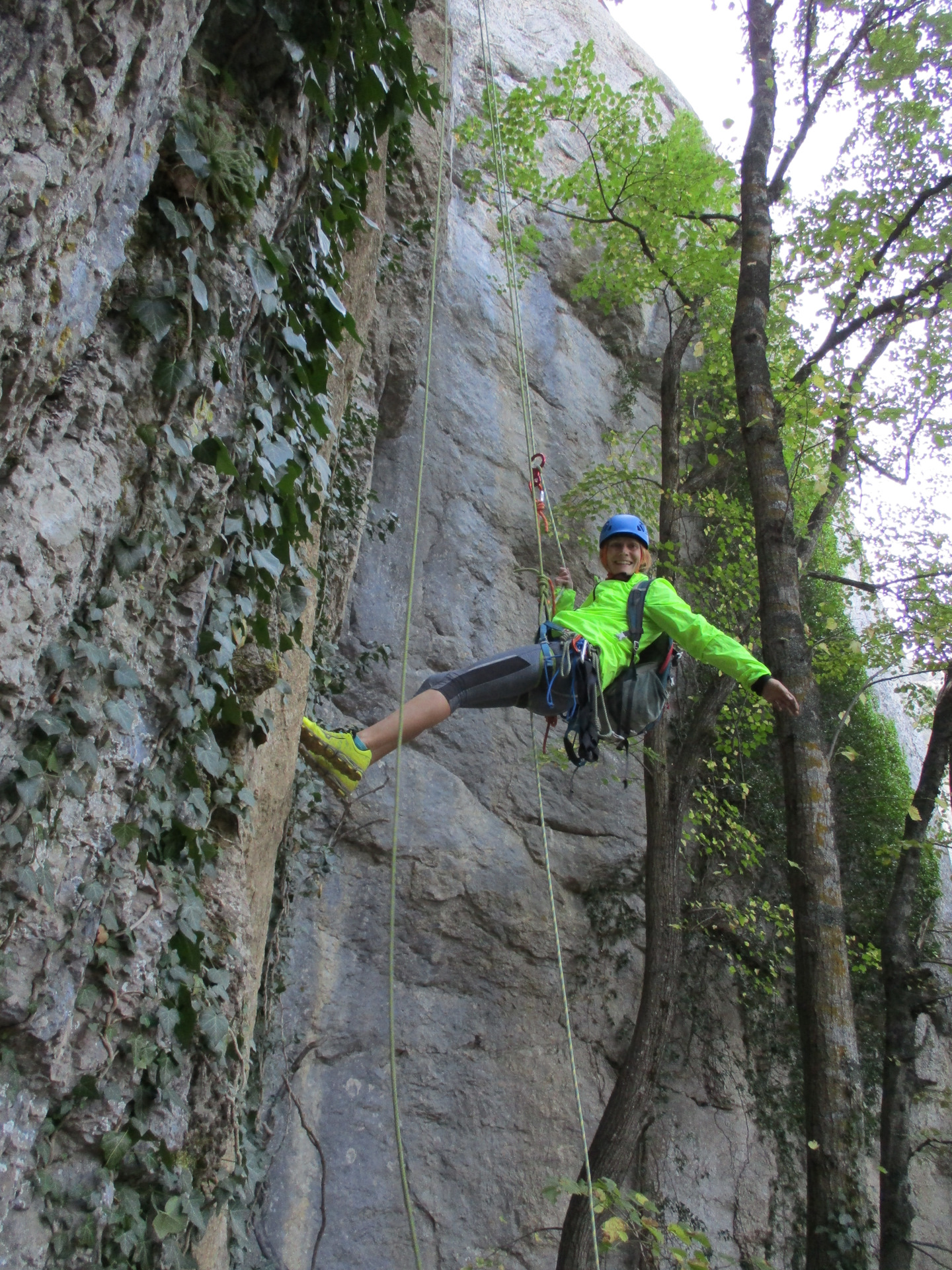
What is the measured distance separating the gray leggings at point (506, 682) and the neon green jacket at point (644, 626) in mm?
193

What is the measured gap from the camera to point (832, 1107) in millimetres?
3816

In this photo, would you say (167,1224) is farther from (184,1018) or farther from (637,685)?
(637,685)

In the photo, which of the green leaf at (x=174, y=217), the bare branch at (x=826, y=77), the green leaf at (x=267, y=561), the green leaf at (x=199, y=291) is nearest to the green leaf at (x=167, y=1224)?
the green leaf at (x=267, y=561)

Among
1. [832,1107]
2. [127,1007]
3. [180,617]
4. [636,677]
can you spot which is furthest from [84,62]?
[832,1107]

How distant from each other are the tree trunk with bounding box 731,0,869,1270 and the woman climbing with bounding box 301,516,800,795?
251 mm

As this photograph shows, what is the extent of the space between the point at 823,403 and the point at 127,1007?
6.22 metres

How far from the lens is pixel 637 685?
15.8ft

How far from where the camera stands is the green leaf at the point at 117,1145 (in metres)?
1.98

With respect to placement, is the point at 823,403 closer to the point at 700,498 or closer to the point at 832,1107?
the point at 700,498

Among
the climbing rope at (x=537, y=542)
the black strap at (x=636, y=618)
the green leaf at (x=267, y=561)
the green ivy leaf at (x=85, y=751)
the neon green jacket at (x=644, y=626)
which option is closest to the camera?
the green ivy leaf at (x=85, y=751)

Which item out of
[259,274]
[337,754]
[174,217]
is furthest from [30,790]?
[337,754]

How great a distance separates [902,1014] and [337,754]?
4.35 meters

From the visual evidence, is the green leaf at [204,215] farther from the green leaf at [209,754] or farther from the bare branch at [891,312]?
the bare branch at [891,312]

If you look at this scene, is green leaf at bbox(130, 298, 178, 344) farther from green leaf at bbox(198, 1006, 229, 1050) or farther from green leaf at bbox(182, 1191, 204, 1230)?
green leaf at bbox(182, 1191, 204, 1230)
